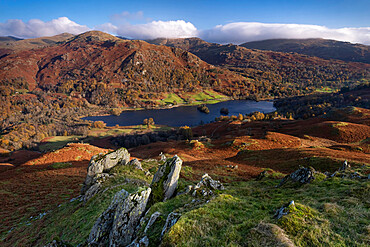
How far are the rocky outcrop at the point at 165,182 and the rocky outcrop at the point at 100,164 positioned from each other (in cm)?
1354

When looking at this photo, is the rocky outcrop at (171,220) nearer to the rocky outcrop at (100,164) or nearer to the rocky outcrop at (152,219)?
the rocky outcrop at (152,219)

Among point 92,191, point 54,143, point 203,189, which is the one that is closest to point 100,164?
point 92,191

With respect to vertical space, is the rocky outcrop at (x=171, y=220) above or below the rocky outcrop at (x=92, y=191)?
above

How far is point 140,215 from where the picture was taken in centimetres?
1232

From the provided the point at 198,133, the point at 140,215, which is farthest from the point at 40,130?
the point at 140,215

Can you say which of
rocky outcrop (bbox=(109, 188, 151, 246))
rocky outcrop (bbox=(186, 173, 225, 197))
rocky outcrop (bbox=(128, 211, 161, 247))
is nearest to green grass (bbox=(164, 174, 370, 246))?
rocky outcrop (bbox=(186, 173, 225, 197))

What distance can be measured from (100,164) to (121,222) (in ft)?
56.3

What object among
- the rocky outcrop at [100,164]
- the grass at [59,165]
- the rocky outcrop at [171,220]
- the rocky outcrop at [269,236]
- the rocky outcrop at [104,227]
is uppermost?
the rocky outcrop at [269,236]

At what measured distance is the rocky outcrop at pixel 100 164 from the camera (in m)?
24.8

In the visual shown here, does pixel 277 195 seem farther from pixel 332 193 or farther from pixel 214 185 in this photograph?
pixel 214 185

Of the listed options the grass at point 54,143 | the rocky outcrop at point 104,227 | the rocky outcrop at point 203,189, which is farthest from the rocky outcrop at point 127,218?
the grass at point 54,143

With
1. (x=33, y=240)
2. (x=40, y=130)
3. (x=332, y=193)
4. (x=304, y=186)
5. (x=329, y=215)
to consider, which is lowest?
(x=40, y=130)

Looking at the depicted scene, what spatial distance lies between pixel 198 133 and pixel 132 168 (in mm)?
104798

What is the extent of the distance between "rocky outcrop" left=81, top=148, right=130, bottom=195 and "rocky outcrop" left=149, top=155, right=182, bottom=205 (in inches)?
533
